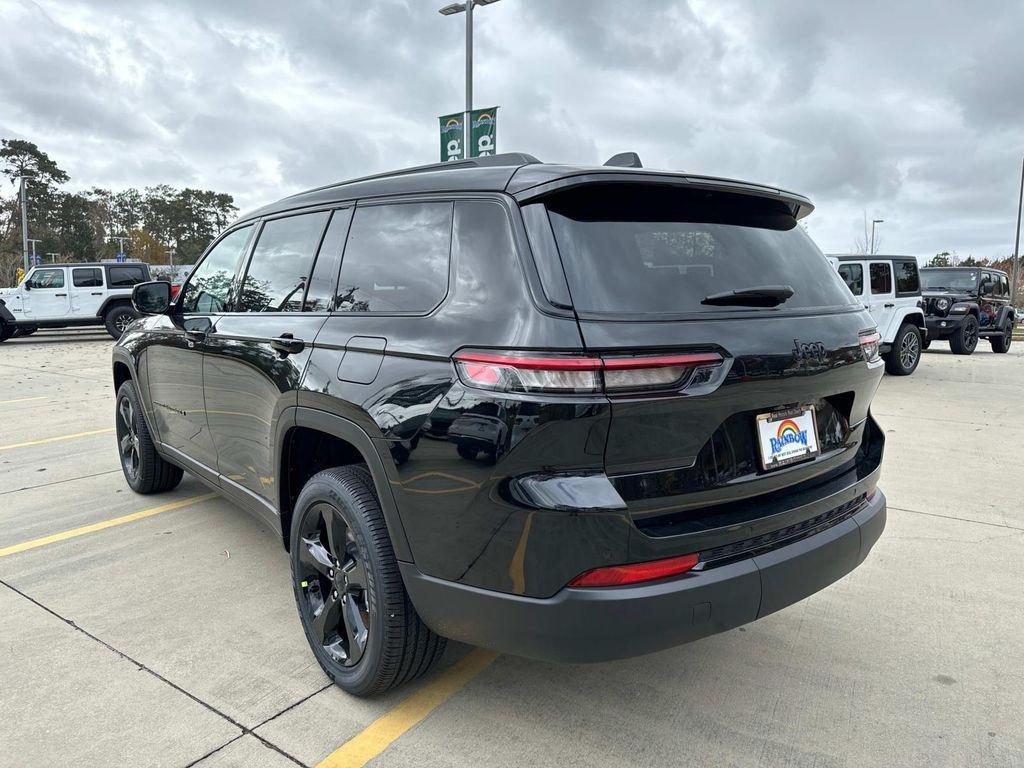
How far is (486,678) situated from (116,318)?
19454 millimetres

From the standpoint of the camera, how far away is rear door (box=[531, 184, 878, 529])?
76.3 inches

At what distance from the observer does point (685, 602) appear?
1951mm

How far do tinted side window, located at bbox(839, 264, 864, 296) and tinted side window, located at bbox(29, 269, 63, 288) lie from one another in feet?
59.2

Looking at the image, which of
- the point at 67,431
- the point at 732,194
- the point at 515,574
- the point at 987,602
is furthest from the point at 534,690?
the point at 67,431

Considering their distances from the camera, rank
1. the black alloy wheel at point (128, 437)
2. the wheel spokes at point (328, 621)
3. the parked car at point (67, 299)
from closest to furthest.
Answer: the wheel spokes at point (328, 621) → the black alloy wheel at point (128, 437) → the parked car at point (67, 299)

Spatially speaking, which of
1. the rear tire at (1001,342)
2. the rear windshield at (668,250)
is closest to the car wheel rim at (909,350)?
the rear tire at (1001,342)

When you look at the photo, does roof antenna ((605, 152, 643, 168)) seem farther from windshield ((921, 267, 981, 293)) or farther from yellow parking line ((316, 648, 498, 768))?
windshield ((921, 267, 981, 293))

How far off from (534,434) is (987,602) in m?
2.61

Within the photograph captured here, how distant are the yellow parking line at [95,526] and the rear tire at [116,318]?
16.2 m

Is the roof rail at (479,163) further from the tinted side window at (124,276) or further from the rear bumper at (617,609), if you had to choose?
the tinted side window at (124,276)

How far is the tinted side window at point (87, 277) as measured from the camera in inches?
738

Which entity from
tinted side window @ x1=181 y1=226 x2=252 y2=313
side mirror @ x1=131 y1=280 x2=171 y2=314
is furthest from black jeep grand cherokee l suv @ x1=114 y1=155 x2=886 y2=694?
side mirror @ x1=131 y1=280 x2=171 y2=314

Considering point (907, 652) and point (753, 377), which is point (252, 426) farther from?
point (907, 652)

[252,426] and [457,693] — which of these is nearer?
[457,693]
